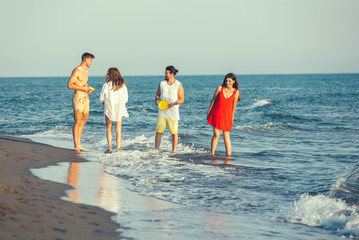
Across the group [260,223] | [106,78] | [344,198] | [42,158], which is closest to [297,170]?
[344,198]

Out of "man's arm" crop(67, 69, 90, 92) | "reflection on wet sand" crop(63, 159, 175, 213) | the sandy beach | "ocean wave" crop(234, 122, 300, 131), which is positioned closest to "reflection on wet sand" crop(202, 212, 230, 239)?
"reflection on wet sand" crop(63, 159, 175, 213)

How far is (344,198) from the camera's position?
5.47 m

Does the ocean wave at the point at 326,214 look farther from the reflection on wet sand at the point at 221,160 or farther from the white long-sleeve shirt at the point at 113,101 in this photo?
the white long-sleeve shirt at the point at 113,101

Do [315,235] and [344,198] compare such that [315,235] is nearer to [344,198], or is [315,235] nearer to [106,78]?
[344,198]

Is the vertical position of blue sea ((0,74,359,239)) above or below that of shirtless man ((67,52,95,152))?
below

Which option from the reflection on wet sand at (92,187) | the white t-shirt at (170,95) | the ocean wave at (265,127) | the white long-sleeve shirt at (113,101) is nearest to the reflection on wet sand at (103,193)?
the reflection on wet sand at (92,187)

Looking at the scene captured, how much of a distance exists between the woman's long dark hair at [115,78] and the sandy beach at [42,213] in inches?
105

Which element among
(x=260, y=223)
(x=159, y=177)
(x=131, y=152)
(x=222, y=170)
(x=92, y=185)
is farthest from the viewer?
(x=131, y=152)

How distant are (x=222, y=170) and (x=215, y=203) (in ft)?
6.83

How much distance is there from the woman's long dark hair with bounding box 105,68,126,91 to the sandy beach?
266 centimetres

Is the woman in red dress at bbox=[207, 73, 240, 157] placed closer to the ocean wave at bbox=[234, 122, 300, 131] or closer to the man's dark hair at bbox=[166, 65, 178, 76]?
the man's dark hair at bbox=[166, 65, 178, 76]

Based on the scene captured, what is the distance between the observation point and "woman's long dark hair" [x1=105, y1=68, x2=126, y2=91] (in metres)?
8.15

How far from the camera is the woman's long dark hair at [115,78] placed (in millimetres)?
8148

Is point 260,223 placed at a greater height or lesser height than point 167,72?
lesser
